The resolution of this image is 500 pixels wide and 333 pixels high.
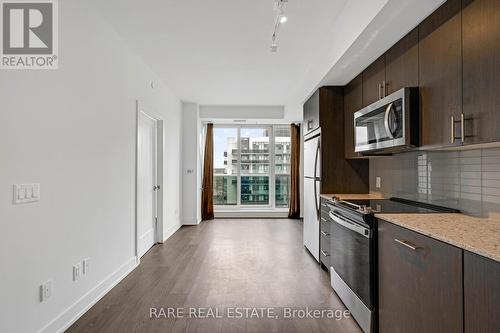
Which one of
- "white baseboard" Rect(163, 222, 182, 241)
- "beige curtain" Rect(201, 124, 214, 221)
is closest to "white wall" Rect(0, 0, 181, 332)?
"white baseboard" Rect(163, 222, 182, 241)

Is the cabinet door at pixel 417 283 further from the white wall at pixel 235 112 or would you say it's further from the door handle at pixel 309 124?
the white wall at pixel 235 112

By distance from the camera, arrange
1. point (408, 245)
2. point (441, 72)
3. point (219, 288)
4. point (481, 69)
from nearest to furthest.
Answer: point (481, 69) < point (408, 245) < point (441, 72) < point (219, 288)

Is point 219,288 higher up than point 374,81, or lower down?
lower down

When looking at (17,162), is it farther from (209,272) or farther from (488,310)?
(488,310)

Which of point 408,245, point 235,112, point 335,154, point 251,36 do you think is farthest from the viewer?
point 235,112

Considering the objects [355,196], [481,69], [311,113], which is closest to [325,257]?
[355,196]

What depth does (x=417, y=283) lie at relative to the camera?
1.52 meters

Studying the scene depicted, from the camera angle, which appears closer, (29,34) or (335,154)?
(29,34)

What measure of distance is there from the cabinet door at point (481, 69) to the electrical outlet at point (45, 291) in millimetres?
2842

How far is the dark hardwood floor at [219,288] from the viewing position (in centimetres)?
223

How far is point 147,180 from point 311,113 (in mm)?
2627

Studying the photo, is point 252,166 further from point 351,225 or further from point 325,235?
point 351,225

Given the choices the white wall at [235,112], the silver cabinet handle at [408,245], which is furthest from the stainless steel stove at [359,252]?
the white wall at [235,112]

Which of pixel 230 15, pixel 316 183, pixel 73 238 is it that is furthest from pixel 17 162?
pixel 316 183
